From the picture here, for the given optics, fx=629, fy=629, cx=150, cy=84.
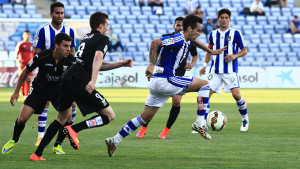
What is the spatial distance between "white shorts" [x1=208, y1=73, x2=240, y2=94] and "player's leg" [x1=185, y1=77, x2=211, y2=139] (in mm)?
2383

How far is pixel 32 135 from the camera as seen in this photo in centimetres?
967

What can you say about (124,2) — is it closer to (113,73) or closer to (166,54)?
(113,73)

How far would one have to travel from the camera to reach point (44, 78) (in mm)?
7465

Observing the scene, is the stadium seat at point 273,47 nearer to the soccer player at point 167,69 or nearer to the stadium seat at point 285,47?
the stadium seat at point 285,47

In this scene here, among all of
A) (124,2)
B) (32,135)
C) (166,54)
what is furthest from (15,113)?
(124,2)

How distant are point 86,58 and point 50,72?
47 cm

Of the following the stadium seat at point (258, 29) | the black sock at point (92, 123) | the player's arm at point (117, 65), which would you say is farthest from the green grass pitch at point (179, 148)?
the stadium seat at point (258, 29)

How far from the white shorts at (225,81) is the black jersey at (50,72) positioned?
4.12 meters

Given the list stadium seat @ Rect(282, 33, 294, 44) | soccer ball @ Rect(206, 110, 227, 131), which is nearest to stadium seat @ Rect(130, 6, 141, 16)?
stadium seat @ Rect(282, 33, 294, 44)

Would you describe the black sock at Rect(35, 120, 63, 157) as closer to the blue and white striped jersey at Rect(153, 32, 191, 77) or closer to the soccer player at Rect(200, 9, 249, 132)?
the blue and white striped jersey at Rect(153, 32, 191, 77)

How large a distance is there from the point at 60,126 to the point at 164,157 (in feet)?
4.07

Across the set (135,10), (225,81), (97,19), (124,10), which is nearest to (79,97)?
(97,19)

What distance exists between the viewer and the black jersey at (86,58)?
7.26 metres

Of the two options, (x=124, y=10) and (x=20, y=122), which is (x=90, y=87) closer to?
(x=20, y=122)
